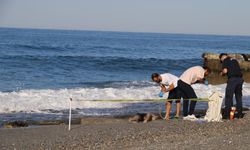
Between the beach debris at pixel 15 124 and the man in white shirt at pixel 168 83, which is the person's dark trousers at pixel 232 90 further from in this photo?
the beach debris at pixel 15 124

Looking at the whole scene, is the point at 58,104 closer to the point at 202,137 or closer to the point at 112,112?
the point at 112,112

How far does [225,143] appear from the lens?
28.7 ft

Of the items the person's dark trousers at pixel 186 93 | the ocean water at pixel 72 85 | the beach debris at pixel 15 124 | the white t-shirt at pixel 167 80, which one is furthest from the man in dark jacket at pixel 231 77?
the beach debris at pixel 15 124

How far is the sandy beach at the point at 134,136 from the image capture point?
8.81 metres

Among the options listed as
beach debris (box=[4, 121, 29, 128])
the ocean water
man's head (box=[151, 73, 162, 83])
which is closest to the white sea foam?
the ocean water

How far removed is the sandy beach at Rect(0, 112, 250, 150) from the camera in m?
8.81

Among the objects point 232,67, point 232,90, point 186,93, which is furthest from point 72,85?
point 232,67

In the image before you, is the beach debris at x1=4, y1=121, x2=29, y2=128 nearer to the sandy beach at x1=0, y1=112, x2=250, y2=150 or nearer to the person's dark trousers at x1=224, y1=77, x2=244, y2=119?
the sandy beach at x1=0, y1=112, x2=250, y2=150

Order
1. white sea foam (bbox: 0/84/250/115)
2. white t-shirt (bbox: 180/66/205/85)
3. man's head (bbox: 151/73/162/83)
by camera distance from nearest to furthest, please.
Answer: man's head (bbox: 151/73/162/83)
white t-shirt (bbox: 180/66/205/85)
white sea foam (bbox: 0/84/250/115)

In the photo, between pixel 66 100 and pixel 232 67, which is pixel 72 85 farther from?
pixel 232 67

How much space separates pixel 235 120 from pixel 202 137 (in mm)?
2868

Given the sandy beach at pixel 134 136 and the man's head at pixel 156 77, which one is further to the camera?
the man's head at pixel 156 77

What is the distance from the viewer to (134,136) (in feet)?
32.3

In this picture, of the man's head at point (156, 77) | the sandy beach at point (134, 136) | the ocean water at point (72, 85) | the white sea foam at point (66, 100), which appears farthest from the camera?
the ocean water at point (72, 85)
